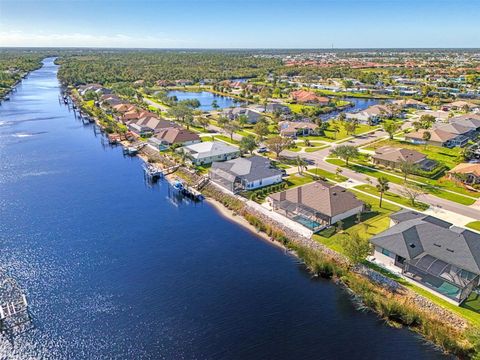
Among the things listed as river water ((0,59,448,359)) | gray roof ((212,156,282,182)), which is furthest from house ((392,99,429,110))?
river water ((0,59,448,359))

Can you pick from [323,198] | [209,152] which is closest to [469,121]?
[323,198]

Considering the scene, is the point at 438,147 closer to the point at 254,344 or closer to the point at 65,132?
the point at 254,344

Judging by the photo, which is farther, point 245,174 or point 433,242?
point 245,174

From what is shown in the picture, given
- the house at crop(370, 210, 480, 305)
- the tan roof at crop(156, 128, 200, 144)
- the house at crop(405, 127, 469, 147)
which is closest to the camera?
the house at crop(370, 210, 480, 305)

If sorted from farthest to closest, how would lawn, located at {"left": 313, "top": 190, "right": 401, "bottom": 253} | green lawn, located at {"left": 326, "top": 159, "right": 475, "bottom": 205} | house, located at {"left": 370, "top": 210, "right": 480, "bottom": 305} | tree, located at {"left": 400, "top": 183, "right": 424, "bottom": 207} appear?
green lawn, located at {"left": 326, "top": 159, "right": 475, "bottom": 205} < tree, located at {"left": 400, "top": 183, "right": 424, "bottom": 207} < lawn, located at {"left": 313, "top": 190, "right": 401, "bottom": 253} < house, located at {"left": 370, "top": 210, "right": 480, "bottom": 305}

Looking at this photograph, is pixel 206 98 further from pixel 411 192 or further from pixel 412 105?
pixel 411 192

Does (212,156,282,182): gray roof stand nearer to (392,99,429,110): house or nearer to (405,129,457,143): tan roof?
(405,129,457,143): tan roof
